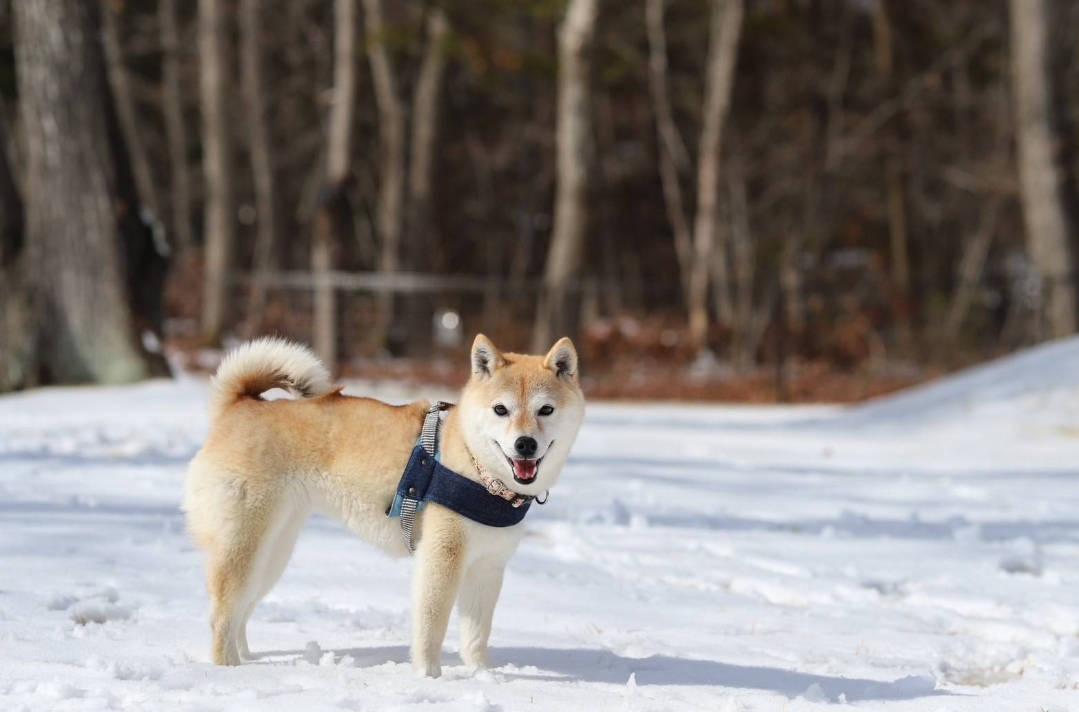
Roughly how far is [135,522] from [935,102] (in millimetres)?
27920

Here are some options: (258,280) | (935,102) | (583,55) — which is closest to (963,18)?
(935,102)

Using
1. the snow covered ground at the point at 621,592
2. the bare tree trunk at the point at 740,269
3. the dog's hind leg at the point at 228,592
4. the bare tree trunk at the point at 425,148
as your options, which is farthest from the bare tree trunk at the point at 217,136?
the dog's hind leg at the point at 228,592

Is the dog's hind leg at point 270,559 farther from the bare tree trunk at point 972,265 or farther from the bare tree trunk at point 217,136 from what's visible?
the bare tree trunk at point 217,136

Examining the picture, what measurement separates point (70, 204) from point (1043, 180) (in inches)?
466

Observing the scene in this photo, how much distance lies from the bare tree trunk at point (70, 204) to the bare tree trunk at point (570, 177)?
6291 millimetres

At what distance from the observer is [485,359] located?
436 cm

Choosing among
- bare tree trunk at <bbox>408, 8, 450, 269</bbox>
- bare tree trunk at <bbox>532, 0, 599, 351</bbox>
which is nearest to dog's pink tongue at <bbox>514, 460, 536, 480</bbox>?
bare tree trunk at <bbox>532, 0, 599, 351</bbox>

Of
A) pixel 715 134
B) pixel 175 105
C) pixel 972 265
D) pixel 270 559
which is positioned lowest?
pixel 972 265

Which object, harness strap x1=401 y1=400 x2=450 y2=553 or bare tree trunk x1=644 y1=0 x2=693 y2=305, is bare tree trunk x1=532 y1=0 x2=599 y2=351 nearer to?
bare tree trunk x1=644 y1=0 x2=693 y2=305

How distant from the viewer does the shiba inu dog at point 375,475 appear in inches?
163

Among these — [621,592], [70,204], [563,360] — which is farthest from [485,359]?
[70,204]

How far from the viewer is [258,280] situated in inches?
722

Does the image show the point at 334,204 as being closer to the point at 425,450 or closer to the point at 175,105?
the point at 425,450

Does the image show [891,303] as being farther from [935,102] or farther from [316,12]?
[316,12]
